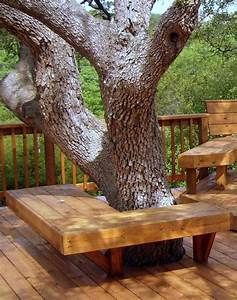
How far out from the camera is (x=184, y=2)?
295cm

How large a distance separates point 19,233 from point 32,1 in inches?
91.0

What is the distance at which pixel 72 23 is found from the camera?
340 cm

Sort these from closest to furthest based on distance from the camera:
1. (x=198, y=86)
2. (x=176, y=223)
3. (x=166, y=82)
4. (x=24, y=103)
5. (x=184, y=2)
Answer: (x=184, y=2) < (x=176, y=223) < (x=24, y=103) < (x=198, y=86) < (x=166, y=82)

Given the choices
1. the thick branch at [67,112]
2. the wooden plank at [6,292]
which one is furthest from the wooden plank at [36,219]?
the thick branch at [67,112]

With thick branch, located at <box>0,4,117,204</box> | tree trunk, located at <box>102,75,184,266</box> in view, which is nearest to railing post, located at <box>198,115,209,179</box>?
thick branch, located at <box>0,4,117,204</box>

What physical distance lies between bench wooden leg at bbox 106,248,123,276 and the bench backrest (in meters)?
3.02

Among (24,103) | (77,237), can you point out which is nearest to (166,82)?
(24,103)

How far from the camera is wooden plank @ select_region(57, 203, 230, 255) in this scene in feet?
10.5

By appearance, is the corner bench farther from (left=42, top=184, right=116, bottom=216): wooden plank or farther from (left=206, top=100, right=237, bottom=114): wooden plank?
(left=42, top=184, right=116, bottom=216): wooden plank

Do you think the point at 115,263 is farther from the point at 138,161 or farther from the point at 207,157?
the point at 207,157

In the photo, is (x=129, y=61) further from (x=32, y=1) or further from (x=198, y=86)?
(x=198, y=86)

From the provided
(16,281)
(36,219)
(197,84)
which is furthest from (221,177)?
(197,84)

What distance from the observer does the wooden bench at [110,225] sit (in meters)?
3.22

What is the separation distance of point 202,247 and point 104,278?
75cm
